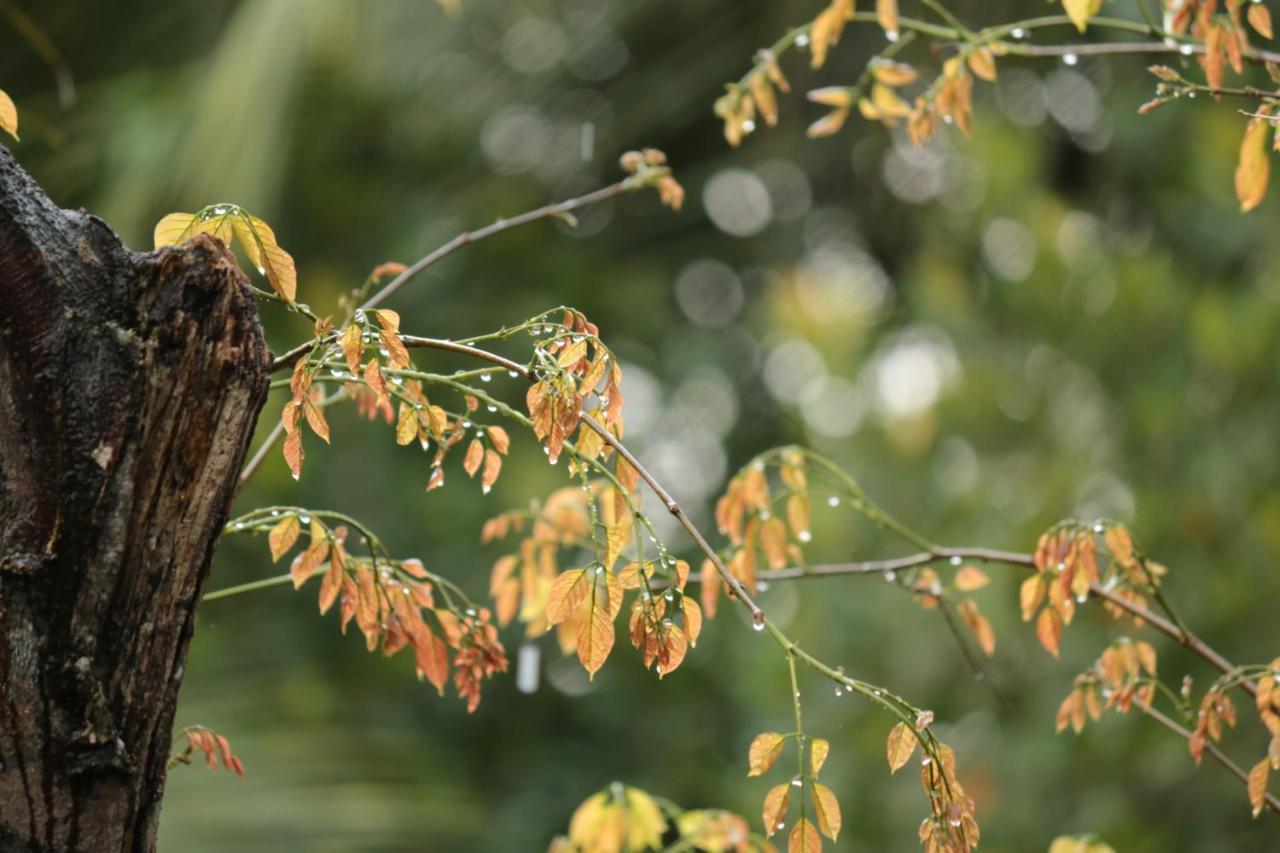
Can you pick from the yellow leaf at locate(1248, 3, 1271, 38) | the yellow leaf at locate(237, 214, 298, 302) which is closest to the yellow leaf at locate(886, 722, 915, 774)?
the yellow leaf at locate(237, 214, 298, 302)

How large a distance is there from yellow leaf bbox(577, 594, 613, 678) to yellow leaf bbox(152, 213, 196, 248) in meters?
0.27

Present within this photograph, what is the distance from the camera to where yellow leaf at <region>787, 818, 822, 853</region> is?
65 centimetres

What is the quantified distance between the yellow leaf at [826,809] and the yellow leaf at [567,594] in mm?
142

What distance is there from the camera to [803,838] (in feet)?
2.14

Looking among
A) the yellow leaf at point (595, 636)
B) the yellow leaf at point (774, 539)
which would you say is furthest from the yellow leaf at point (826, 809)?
the yellow leaf at point (774, 539)

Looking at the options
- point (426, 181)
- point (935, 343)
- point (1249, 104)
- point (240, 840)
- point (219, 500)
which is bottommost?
point (240, 840)

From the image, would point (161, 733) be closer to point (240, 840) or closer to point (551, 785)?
point (240, 840)

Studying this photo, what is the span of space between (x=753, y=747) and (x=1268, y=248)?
201 cm

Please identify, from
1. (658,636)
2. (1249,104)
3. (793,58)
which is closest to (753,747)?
(658,636)

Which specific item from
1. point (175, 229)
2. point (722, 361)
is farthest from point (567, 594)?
point (722, 361)

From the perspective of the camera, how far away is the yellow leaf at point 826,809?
2.13ft

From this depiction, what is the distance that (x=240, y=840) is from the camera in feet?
6.60

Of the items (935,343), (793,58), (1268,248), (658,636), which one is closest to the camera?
(658,636)

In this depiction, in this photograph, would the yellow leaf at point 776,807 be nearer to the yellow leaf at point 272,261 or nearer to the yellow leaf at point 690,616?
the yellow leaf at point 690,616
